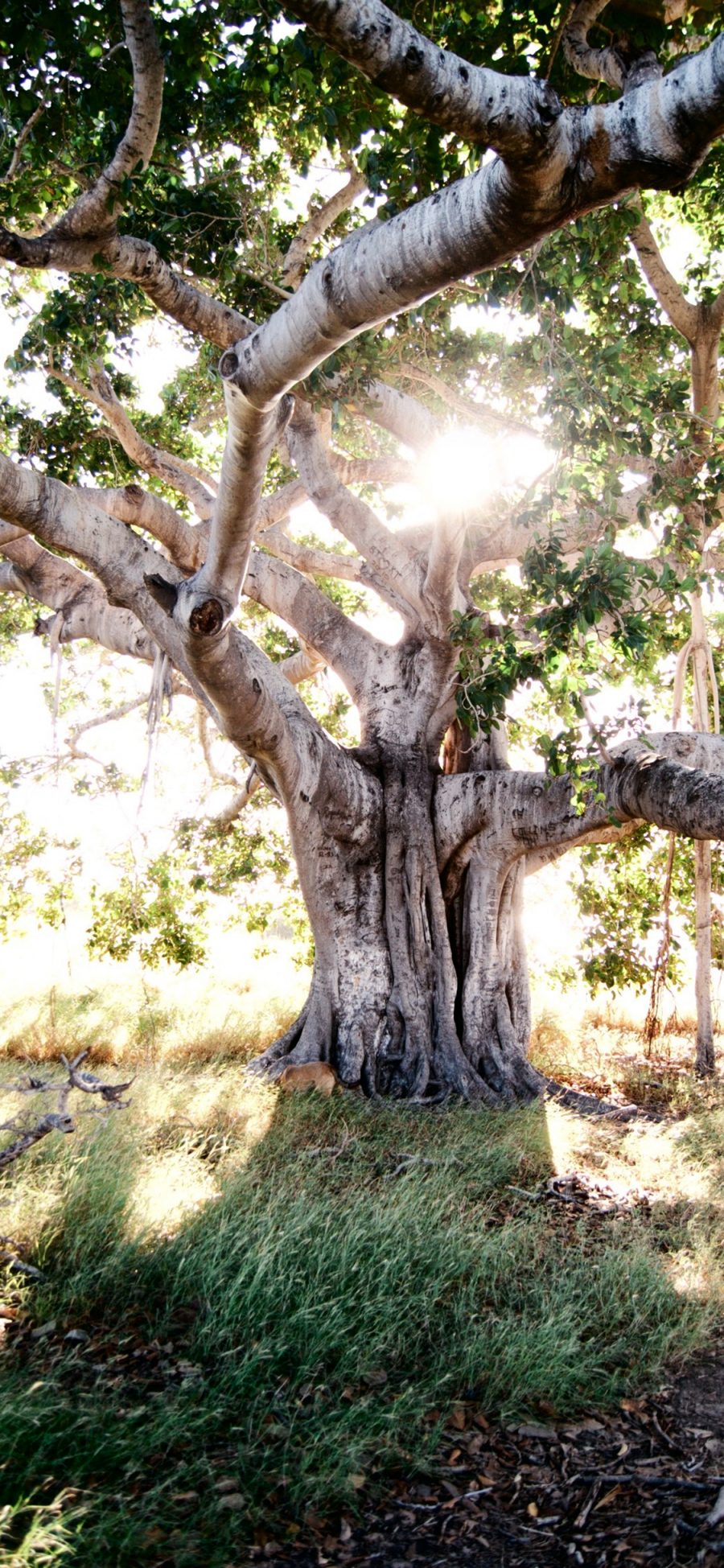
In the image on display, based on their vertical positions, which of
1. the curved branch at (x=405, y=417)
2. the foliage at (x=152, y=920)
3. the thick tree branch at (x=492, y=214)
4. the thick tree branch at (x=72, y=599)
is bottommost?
the foliage at (x=152, y=920)

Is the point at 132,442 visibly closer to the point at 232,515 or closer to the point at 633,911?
the point at 232,515

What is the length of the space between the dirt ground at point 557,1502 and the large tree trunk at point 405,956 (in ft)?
12.8

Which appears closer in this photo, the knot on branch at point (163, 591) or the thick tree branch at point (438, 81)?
the thick tree branch at point (438, 81)

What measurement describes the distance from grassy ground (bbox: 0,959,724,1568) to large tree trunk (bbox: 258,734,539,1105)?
166 cm

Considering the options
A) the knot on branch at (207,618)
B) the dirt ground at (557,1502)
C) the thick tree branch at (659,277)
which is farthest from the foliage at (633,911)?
the dirt ground at (557,1502)

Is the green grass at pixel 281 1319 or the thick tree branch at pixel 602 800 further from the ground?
the thick tree branch at pixel 602 800

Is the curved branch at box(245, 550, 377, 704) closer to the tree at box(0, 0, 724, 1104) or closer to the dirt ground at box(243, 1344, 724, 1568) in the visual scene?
the tree at box(0, 0, 724, 1104)

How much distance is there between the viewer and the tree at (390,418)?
3242mm

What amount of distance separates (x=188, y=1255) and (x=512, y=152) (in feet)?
12.0

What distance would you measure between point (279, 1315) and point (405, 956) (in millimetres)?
4112

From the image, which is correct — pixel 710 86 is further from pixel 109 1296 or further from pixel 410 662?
pixel 410 662

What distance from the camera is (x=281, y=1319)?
10.8 feet

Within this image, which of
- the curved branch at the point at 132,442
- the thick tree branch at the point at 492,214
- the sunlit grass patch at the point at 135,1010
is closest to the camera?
the thick tree branch at the point at 492,214

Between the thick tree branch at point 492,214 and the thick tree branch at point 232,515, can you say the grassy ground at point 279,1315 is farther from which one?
the thick tree branch at point 492,214
